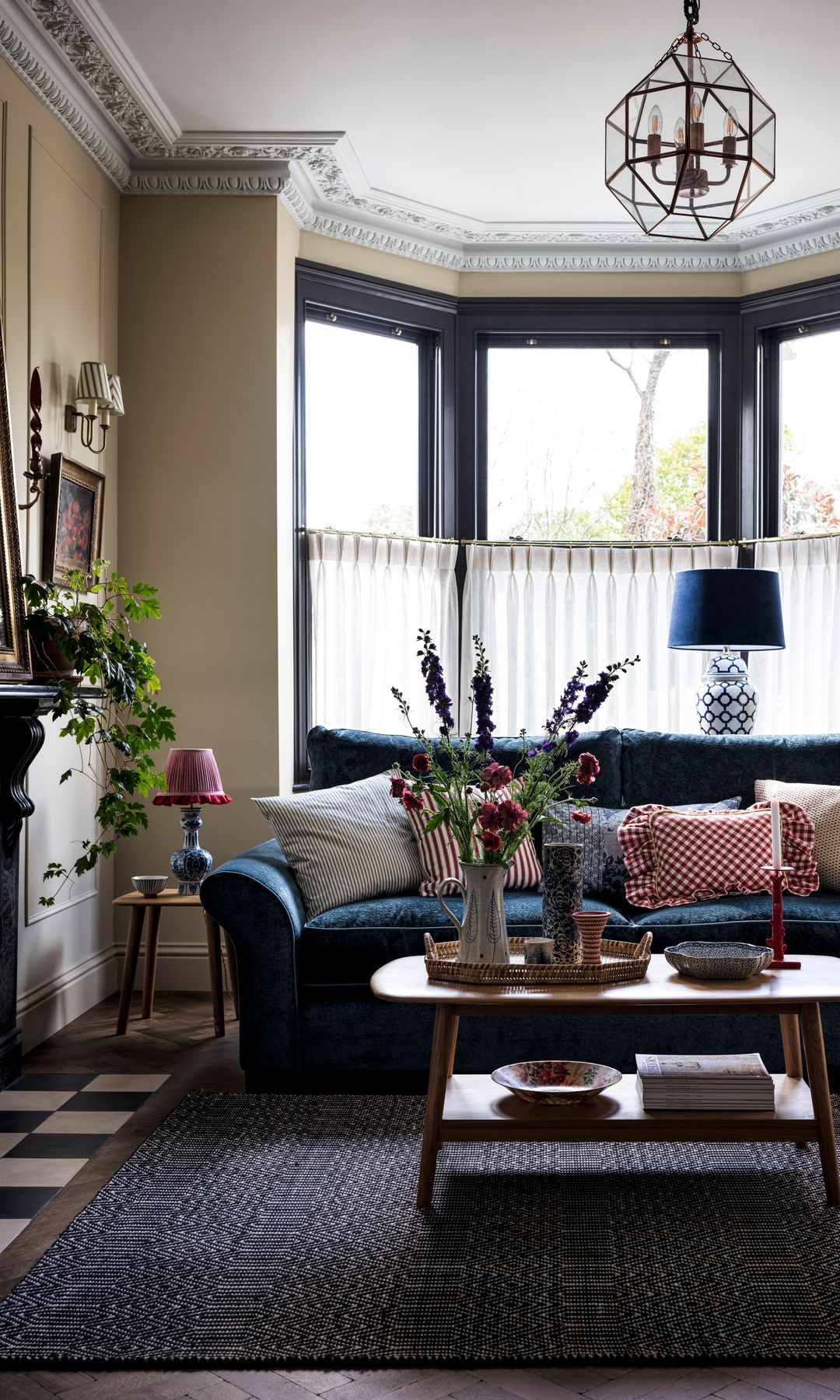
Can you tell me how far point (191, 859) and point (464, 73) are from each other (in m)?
2.70

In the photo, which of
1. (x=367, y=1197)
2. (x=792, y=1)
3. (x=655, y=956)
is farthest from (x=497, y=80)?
(x=367, y=1197)

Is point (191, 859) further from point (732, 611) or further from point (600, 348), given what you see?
point (600, 348)

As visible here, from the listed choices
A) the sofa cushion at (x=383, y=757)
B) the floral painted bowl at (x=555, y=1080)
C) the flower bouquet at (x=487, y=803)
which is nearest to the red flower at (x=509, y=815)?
the flower bouquet at (x=487, y=803)

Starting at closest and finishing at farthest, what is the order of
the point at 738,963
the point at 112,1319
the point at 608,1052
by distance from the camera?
the point at 112,1319 → the point at 738,963 → the point at 608,1052

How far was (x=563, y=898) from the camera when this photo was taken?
8.68 ft

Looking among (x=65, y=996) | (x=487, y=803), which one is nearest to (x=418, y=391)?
(x=65, y=996)

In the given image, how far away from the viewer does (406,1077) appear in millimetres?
3297

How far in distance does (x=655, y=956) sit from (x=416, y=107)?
2969 millimetres

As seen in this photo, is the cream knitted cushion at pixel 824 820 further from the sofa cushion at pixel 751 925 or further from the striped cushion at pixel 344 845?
the striped cushion at pixel 344 845

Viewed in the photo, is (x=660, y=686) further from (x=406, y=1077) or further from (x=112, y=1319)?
(x=112, y=1319)

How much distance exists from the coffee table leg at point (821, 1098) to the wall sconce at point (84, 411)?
8.37ft

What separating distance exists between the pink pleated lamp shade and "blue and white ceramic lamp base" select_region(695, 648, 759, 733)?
182cm

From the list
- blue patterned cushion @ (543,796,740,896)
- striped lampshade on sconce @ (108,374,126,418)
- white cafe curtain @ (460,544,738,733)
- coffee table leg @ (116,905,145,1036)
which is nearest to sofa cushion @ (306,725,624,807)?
blue patterned cushion @ (543,796,740,896)

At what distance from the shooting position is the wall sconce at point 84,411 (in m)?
3.63
